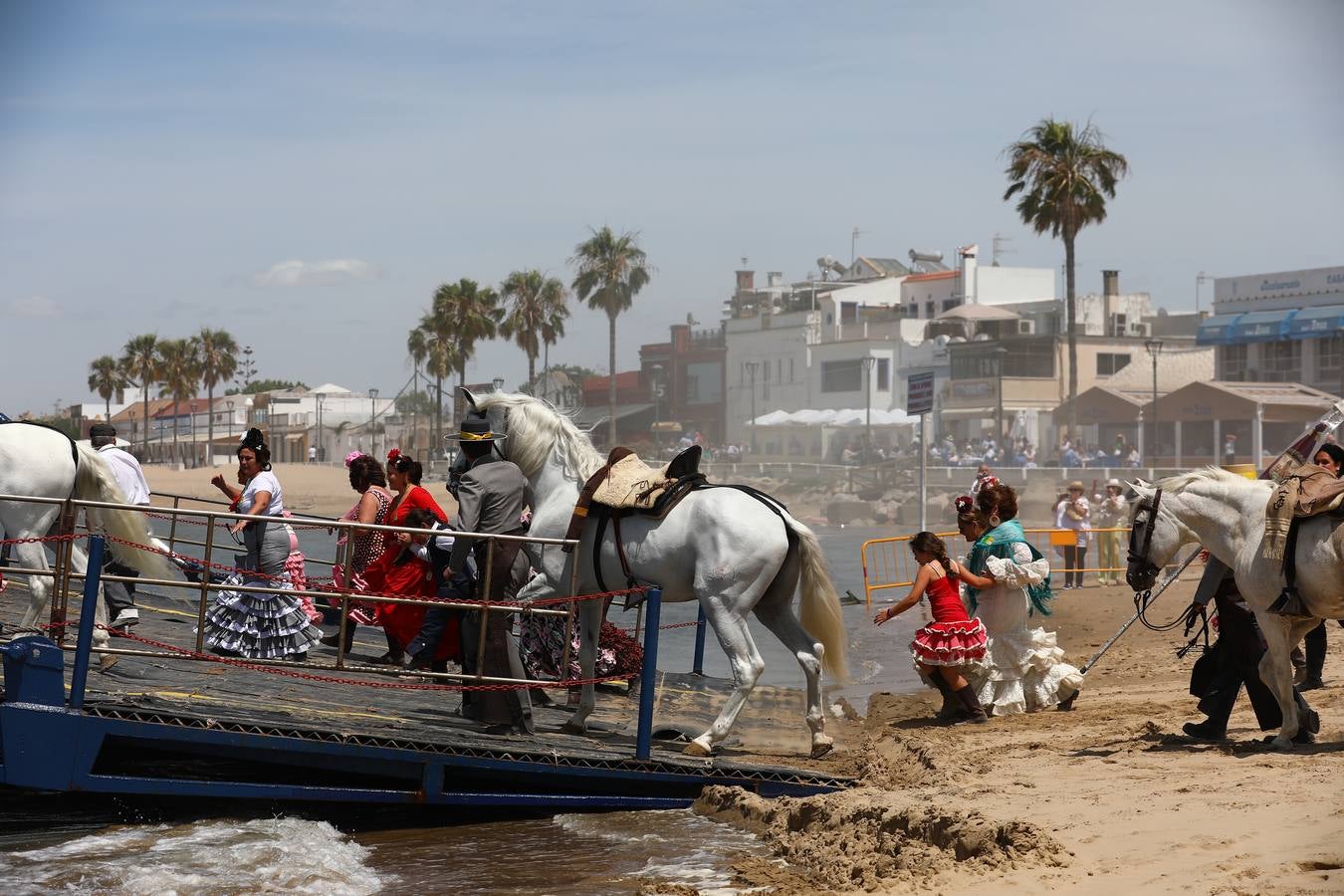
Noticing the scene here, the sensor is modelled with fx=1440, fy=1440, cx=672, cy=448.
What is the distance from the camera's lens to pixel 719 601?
8.76 metres

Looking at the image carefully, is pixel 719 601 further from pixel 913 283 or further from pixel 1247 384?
pixel 913 283

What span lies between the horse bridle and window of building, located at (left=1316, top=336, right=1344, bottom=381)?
161 ft

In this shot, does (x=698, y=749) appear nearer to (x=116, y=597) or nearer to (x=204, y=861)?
(x=204, y=861)

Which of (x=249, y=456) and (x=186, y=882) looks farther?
(x=249, y=456)

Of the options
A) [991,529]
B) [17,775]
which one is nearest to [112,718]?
[17,775]

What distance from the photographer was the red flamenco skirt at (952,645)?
33.5ft

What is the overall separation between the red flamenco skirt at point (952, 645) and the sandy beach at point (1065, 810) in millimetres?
486

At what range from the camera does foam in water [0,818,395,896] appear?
7.05 m

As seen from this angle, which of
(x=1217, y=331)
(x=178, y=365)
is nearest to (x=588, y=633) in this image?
(x=1217, y=331)

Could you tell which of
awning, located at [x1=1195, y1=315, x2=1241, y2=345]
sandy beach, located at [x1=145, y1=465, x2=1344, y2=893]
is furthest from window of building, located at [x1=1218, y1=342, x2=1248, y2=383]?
sandy beach, located at [x1=145, y1=465, x2=1344, y2=893]

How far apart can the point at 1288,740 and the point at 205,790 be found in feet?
19.8

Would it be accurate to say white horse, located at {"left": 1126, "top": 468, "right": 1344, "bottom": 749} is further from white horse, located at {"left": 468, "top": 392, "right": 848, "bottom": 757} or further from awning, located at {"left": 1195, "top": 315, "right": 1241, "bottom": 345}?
awning, located at {"left": 1195, "top": 315, "right": 1241, "bottom": 345}

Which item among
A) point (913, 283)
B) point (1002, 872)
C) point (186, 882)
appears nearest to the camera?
point (1002, 872)

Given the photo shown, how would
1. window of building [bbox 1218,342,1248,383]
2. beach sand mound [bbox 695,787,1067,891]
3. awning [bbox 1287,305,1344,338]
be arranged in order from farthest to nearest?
1. window of building [bbox 1218,342,1248,383]
2. awning [bbox 1287,305,1344,338]
3. beach sand mound [bbox 695,787,1067,891]
